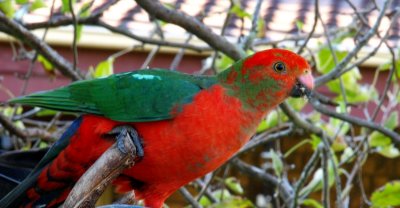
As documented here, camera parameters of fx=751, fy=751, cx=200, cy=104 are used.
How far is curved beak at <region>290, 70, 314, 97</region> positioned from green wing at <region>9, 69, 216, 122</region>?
0.27 meters

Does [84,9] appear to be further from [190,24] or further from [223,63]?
[223,63]

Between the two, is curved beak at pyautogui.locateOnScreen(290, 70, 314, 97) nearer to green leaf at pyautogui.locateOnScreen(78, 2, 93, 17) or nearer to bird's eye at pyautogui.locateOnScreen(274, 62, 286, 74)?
bird's eye at pyautogui.locateOnScreen(274, 62, 286, 74)

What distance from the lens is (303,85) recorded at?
234cm

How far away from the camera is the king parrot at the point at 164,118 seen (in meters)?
2.28

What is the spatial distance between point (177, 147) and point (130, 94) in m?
0.28

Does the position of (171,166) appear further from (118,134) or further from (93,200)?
(93,200)

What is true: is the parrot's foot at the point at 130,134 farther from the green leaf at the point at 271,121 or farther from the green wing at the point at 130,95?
the green leaf at the point at 271,121

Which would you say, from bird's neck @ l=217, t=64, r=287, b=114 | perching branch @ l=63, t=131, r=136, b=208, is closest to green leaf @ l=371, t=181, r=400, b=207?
bird's neck @ l=217, t=64, r=287, b=114

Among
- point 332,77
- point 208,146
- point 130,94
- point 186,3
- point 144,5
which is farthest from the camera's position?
point 186,3

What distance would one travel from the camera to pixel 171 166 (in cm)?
229

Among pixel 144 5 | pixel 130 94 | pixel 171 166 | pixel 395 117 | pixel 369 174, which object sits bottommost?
pixel 369 174

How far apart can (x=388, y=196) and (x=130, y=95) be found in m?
1.37

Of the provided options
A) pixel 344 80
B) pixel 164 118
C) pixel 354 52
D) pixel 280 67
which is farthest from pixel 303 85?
pixel 344 80

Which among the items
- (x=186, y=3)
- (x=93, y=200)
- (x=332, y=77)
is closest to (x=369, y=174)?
(x=186, y=3)
